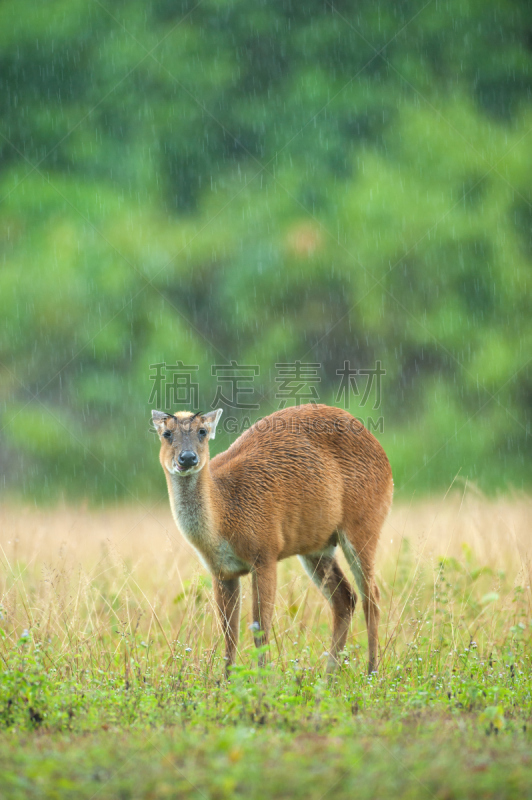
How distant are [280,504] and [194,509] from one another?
1.98 ft

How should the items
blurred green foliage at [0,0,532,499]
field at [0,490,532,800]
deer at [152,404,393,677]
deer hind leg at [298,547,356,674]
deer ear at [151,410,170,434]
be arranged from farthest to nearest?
blurred green foliage at [0,0,532,499]
deer hind leg at [298,547,356,674]
deer ear at [151,410,170,434]
deer at [152,404,393,677]
field at [0,490,532,800]

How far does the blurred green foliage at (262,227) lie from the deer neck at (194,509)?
31.1ft

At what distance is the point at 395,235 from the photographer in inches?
628

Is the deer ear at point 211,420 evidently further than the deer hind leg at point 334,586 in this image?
No

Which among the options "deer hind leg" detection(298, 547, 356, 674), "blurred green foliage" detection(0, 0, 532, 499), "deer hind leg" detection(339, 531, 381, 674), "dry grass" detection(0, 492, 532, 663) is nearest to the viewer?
"dry grass" detection(0, 492, 532, 663)

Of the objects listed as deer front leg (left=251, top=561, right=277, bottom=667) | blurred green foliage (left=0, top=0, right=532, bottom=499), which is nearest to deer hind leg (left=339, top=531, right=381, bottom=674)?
deer front leg (left=251, top=561, right=277, bottom=667)

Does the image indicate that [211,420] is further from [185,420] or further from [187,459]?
[187,459]

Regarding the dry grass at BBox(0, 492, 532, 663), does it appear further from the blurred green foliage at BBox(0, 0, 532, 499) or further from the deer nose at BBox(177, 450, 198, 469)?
the blurred green foliage at BBox(0, 0, 532, 499)

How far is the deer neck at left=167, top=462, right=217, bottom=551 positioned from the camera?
5.91 metres

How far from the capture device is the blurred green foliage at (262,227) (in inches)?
623

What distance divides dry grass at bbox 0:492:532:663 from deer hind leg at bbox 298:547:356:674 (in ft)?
0.45

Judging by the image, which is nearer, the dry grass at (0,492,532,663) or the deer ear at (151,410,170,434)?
the dry grass at (0,492,532,663)

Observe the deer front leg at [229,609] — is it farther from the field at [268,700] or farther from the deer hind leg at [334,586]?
the deer hind leg at [334,586]

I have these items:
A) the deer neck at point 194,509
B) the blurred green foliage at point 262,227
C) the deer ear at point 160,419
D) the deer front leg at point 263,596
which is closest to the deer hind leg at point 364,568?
the deer front leg at point 263,596
